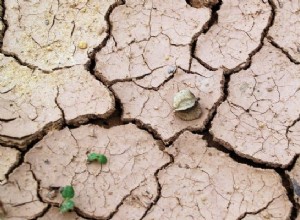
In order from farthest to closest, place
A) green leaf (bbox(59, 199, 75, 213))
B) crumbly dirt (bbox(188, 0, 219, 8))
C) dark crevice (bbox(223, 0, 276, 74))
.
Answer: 1. crumbly dirt (bbox(188, 0, 219, 8))
2. dark crevice (bbox(223, 0, 276, 74))
3. green leaf (bbox(59, 199, 75, 213))

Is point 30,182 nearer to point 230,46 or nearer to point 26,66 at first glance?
point 26,66

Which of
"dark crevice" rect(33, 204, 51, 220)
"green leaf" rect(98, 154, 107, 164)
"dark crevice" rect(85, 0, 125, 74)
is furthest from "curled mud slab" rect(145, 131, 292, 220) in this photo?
"dark crevice" rect(85, 0, 125, 74)

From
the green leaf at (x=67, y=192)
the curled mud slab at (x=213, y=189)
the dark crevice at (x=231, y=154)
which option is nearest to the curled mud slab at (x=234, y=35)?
the dark crevice at (x=231, y=154)

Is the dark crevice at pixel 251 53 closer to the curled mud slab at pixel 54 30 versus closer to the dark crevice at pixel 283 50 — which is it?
the dark crevice at pixel 283 50

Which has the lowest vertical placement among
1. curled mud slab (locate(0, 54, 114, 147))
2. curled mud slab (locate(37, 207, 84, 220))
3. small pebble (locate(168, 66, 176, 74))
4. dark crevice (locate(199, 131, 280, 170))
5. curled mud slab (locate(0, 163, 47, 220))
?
curled mud slab (locate(37, 207, 84, 220))

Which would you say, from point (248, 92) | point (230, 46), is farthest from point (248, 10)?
point (248, 92)

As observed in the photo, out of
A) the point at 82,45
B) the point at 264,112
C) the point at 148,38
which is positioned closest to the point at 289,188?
the point at 264,112

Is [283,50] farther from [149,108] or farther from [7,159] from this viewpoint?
[7,159]

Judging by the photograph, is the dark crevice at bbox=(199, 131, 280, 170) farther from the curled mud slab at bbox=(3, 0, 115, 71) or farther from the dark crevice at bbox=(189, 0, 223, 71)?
the curled mud slab at bbox=(3, 0, 115, 71)

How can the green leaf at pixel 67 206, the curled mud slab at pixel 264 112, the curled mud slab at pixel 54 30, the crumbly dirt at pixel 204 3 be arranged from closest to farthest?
the green leaf at pixel 67 206 → the curled mud slab at pixel 264 112 → the curled mud slab at pixel 54 30 → the crumbly dirt at pixel 204 3
